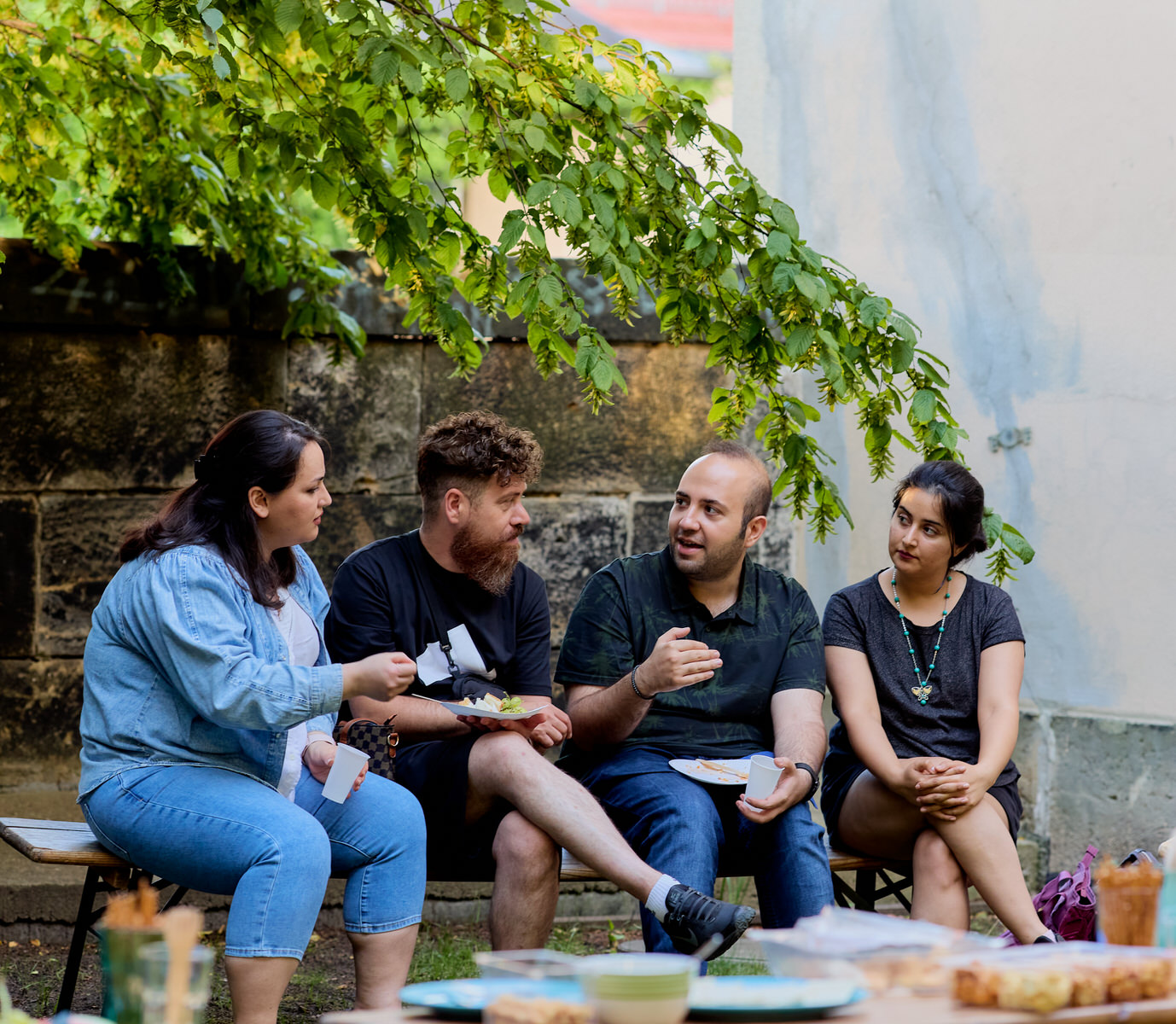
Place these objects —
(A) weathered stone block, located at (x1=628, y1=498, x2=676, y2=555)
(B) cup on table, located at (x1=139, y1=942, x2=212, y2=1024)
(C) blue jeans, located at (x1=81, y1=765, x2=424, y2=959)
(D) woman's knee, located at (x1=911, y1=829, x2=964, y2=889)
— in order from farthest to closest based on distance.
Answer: (A) weathered stone block, located at (x1=628, y1=498, x2=676, y2=555)
(D) woman's knee, located at (x1=911, y1=829, x2=964, y2=889)
(C) blue jeans, located at (x1=81, y1=765, x2=424, y2=959)
(B) cup on table, located at (x1=139, y1=942, x2=212, y2=1024)

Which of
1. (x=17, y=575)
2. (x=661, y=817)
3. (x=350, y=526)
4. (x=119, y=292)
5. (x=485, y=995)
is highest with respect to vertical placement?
(x=119, y=292)

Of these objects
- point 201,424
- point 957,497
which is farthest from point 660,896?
point 201,424

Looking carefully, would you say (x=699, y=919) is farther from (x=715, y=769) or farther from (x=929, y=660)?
(x=929, y=660)

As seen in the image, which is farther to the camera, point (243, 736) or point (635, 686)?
point (635, 686)

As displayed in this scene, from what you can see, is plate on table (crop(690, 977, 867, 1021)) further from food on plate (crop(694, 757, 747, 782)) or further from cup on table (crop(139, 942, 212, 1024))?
food on plate (crop(694, 757, 747, 782))

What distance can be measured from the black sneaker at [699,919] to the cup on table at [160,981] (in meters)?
1.51

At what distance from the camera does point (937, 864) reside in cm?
334

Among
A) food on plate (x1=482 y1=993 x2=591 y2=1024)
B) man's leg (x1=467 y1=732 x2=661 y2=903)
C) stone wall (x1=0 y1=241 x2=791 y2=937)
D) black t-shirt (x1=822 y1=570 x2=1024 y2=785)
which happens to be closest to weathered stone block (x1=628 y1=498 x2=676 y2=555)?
stone wall (x1=0 y1=241 x2=791 y2=937)

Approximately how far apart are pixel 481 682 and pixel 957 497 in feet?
4.61

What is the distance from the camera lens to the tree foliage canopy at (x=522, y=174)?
3248 millimetres

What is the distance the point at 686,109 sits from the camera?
3.47 m

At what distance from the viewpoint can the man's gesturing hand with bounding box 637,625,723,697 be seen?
3102mm

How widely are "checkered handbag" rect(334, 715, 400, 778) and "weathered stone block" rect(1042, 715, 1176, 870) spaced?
2.52 m

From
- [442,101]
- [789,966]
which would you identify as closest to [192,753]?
[789,966]
